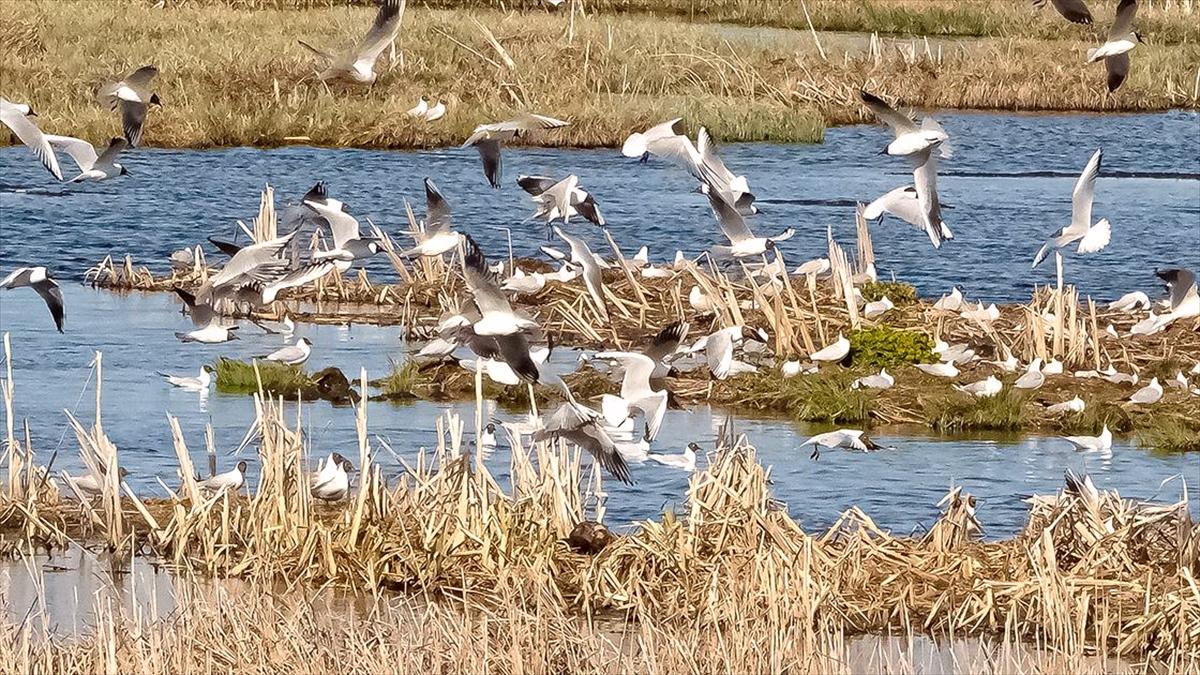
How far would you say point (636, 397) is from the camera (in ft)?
34.2

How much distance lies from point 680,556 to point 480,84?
82.4 feet

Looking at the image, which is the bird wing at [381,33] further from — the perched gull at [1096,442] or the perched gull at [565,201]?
the perched gull at [1096,442]

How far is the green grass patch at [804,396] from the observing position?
45.4 ft

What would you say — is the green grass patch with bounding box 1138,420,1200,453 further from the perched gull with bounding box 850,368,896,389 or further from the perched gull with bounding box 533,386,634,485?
the perched gull with bounding box 533,386,634,485

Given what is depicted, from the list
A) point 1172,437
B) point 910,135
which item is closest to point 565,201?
point 910,135

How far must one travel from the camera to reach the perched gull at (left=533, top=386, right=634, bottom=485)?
29.3ft

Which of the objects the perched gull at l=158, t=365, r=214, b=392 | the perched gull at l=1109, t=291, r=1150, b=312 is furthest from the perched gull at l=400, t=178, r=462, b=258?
the perched gull at l=1109, t=291, r=1150, b=312

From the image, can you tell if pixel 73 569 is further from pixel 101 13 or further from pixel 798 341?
pixel 101 13

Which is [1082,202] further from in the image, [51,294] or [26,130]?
[26,130]

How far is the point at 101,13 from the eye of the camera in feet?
121

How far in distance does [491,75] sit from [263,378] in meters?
19.9

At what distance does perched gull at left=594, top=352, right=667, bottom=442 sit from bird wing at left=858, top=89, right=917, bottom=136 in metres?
1.76

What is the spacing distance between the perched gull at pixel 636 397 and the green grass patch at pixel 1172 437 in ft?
13.4

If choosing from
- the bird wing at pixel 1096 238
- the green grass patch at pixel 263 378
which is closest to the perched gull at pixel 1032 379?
the bird wing at pixel 1096 238
